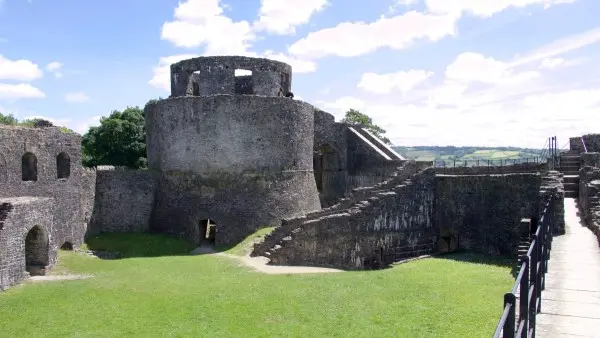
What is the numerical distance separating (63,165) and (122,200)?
4156 millimetres

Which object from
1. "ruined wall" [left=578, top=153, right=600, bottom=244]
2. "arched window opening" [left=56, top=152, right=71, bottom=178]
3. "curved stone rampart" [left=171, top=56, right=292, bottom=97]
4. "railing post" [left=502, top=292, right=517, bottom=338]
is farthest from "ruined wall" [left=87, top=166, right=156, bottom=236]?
"railing post" [left=502, top=292, right=517, bottom=338]

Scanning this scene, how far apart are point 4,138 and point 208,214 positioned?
395 inches

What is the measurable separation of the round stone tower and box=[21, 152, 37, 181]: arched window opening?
269 inches

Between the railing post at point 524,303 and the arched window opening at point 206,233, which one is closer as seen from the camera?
the railing post at point 524,303

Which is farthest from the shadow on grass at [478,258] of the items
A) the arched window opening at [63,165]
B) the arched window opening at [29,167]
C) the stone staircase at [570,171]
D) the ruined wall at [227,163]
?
the arched window opening at [29,167]

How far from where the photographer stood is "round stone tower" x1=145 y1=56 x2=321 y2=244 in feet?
92.0

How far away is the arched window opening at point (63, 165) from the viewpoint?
2647 cm

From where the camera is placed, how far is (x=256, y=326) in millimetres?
13094

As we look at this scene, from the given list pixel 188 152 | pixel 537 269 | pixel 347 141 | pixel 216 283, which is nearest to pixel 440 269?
pixel 216 283

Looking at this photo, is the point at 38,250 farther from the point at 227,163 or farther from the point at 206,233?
the point at 206,233

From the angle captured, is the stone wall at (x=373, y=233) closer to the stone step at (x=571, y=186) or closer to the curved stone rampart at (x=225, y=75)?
the stone step at (x=571, y=186)

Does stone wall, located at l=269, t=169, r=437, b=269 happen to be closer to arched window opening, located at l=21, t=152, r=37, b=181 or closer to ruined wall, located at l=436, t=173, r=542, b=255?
ruined wall, located at l=436, t=173, r=542, b=255

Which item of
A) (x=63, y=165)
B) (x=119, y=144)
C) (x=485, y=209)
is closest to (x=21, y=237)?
(x=63, y=165)

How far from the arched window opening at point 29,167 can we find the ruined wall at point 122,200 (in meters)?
4.65
